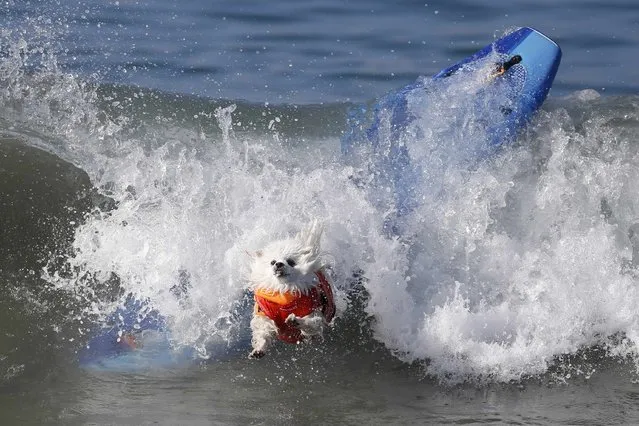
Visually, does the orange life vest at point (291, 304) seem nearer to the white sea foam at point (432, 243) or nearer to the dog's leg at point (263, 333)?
the dog's leg at point (263, 333)

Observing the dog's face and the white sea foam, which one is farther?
the white sea foam

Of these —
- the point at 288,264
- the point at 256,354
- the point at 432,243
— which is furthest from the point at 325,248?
the point at 256,354

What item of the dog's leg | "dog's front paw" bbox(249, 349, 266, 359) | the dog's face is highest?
the dog's face

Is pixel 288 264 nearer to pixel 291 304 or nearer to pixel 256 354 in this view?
pixel 291 304

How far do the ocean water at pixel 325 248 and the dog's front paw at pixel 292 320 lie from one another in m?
0.34

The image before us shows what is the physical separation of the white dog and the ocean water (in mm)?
277

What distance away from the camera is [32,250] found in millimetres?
6605

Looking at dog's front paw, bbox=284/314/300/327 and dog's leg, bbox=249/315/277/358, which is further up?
dog's front paw, bbox=284/314/300/327

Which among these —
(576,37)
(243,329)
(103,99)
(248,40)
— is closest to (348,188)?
(243,329)

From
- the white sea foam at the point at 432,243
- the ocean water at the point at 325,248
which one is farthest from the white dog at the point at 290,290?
the white sea foam at the point at 432,243

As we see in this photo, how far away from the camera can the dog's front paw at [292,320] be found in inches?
199

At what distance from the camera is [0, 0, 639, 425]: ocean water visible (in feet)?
16.6

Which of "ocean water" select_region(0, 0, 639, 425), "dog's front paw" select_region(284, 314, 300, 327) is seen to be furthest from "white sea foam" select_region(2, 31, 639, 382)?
"dog's front paw" select_region(284, 314, 300, 327)

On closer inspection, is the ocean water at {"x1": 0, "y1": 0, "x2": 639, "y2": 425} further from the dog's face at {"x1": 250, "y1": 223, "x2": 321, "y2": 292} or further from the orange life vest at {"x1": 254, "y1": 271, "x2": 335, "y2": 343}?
the dog's face at {"x1": 250, "y1": 223, "x2": 321, "y2": 292}
